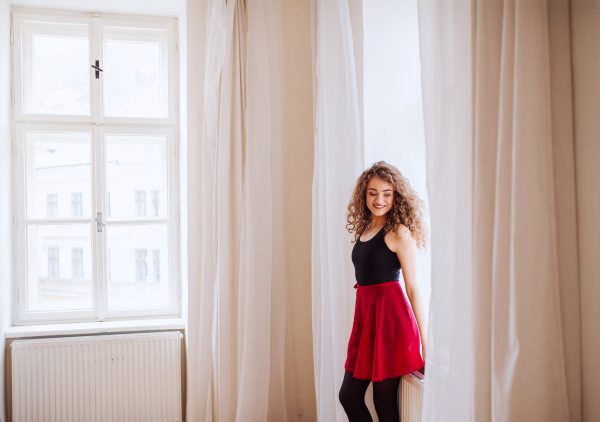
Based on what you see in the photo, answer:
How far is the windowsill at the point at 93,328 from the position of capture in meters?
2.39

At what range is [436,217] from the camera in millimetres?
1136

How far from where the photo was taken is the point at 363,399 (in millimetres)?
1596

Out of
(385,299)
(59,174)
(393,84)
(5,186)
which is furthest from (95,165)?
(385,299)

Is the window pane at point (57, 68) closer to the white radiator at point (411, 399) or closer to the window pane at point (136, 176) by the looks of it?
the window pane at point (136, 176)

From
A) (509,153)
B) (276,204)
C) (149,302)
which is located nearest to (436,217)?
(509,153)

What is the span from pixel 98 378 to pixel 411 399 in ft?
5.96

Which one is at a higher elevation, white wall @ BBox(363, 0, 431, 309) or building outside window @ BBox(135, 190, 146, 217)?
white wall @ BBox(363, 0, 431, 309)

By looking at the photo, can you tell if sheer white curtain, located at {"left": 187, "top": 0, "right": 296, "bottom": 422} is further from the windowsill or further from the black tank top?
the black tank top

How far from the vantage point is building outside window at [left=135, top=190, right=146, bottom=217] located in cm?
272

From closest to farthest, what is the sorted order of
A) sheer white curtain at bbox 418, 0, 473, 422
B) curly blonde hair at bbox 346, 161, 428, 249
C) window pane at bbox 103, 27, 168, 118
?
1. sheer white curtain at bbox 418, 0, 473, 422
2. curly blonde hair at bbox 346, 161, 428, 249
3. window pane at bbox 103, 27, 168, 118

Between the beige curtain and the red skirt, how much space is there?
0.56 m

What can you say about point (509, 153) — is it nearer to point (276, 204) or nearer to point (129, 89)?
point (276, 204)

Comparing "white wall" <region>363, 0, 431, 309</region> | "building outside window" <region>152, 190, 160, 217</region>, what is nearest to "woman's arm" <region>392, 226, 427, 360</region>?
"white wall" <region>363, 0, 431, 309</region>

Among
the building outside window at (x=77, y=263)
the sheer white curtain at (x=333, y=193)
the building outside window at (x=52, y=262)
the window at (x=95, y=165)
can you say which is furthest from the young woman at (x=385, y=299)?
the building outside window at (x=52, y=262)
